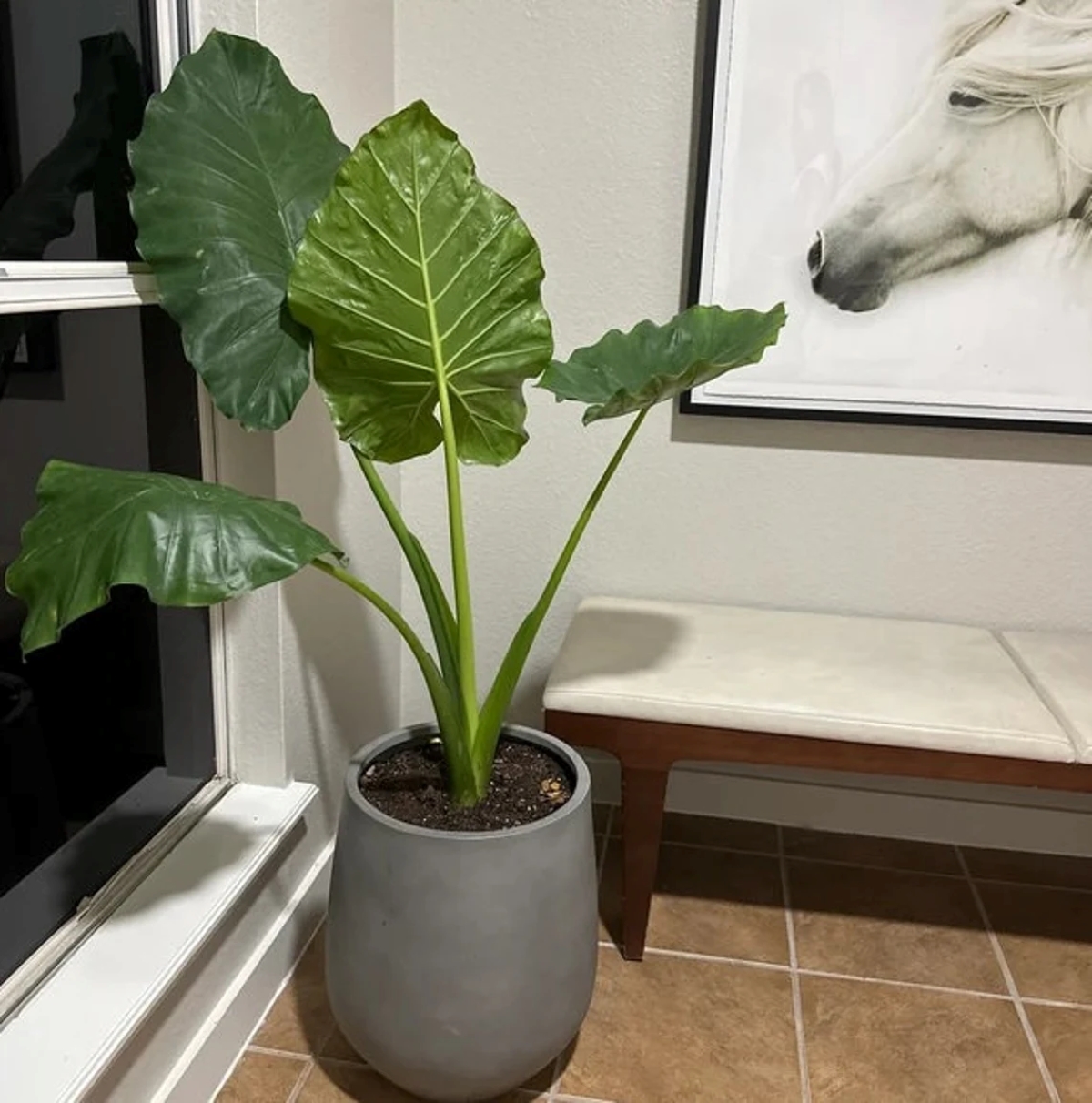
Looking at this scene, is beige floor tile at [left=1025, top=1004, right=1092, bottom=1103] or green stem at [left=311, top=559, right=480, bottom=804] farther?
beige floor tile at [left=1025, top=1004, right=1092, bottom=1103]

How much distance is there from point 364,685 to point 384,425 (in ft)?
2.37

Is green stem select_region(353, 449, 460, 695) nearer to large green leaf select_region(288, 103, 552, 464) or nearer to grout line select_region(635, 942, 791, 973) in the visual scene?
large green leaf select_region(288, 103, 552, 464)

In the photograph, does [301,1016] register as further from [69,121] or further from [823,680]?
[69,121]

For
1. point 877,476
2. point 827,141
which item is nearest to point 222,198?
point 827,141

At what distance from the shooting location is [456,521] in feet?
4.28

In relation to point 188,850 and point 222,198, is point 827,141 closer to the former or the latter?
point 222,198

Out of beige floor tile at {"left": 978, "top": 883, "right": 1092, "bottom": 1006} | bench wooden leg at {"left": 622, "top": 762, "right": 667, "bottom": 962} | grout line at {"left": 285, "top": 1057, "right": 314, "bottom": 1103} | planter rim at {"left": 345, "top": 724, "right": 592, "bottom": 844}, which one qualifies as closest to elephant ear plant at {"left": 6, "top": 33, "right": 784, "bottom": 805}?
planter rim at {"left": 345, "top": 724, "right": 592, "bottom": 844}

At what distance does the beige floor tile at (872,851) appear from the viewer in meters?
1.95

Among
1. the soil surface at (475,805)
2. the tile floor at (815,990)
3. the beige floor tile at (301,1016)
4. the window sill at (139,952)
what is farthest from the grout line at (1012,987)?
the window sill at (139,952)

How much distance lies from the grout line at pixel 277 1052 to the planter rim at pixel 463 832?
42 centimetres

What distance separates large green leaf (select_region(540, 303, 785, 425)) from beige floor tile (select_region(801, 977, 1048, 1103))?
3.08 feet

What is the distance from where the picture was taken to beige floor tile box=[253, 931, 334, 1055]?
147cm

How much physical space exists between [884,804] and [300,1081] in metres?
1.16

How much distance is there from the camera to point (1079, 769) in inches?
57.7
